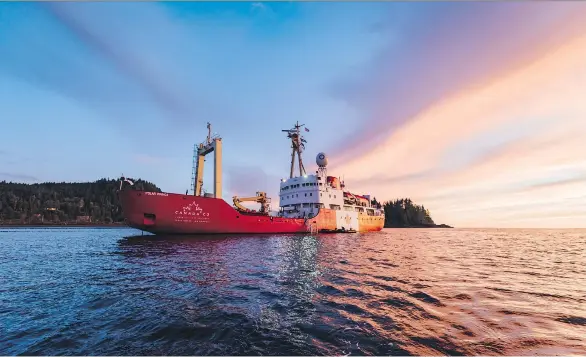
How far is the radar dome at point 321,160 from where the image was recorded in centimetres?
4769

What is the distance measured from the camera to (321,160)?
157ft

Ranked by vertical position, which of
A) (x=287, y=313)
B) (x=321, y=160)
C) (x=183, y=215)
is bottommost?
(x=287, y=313)

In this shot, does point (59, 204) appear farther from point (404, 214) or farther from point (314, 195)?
point (404, 214)

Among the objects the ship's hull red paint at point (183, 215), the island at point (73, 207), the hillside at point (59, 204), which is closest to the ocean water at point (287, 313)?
the ship's hull red paint at point (183, 215)

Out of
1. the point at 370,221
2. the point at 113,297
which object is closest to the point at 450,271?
the point at 113,297

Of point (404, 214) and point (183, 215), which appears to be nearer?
point (183, 215)

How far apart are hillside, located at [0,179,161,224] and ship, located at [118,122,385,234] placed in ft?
383

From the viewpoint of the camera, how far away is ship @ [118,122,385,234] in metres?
26.9

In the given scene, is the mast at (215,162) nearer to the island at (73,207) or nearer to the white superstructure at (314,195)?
the white superstructure at (314,195)

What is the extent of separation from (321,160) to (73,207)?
5515 inches

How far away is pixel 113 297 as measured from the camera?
7.82 metres

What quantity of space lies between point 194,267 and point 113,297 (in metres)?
4.70

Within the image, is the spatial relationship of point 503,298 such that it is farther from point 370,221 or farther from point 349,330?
point 370,221

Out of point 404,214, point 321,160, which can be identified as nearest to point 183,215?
point 321,160
